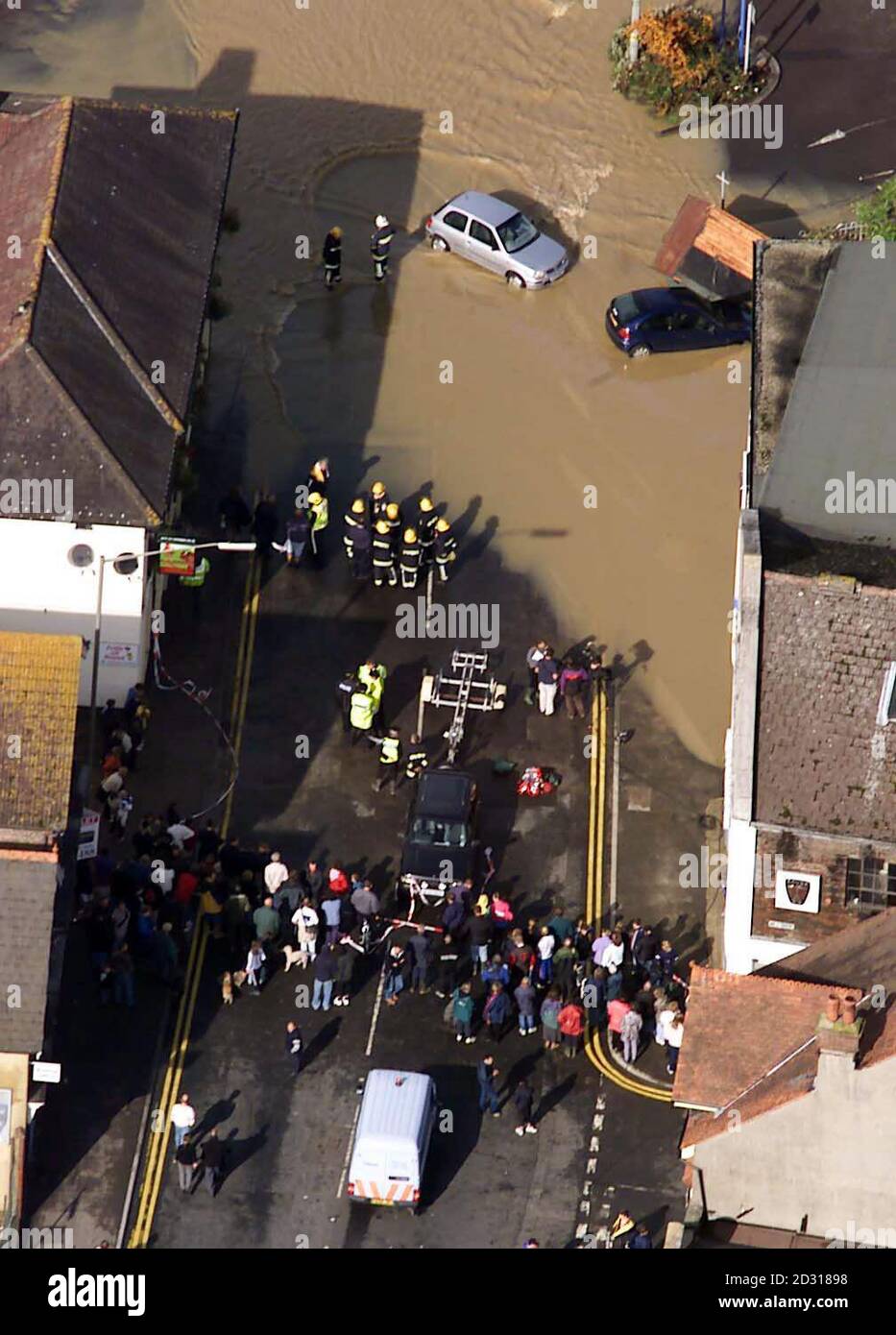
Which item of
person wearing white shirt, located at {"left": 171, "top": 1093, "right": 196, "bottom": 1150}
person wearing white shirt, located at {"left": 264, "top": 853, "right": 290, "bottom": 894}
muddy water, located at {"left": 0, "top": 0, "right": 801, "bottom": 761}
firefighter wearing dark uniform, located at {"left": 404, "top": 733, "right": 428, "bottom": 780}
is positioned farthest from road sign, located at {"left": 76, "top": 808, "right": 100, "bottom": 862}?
muddy water, located at {"left": 0, "top": 0, "right": 801, "bottom": 761}

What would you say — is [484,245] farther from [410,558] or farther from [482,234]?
[410,558]

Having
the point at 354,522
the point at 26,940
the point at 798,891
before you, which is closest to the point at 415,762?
the point at 354,522

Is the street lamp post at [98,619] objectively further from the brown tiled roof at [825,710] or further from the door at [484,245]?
the door at [484,245]

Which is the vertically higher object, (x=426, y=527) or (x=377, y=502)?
(x=377, y=502)

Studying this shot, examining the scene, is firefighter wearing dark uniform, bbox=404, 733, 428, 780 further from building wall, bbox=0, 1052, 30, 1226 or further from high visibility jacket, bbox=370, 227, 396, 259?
high visibility jacket, bbox=370, 227, 396, 259

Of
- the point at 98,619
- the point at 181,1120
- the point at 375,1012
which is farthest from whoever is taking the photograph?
the point at 375,1012
